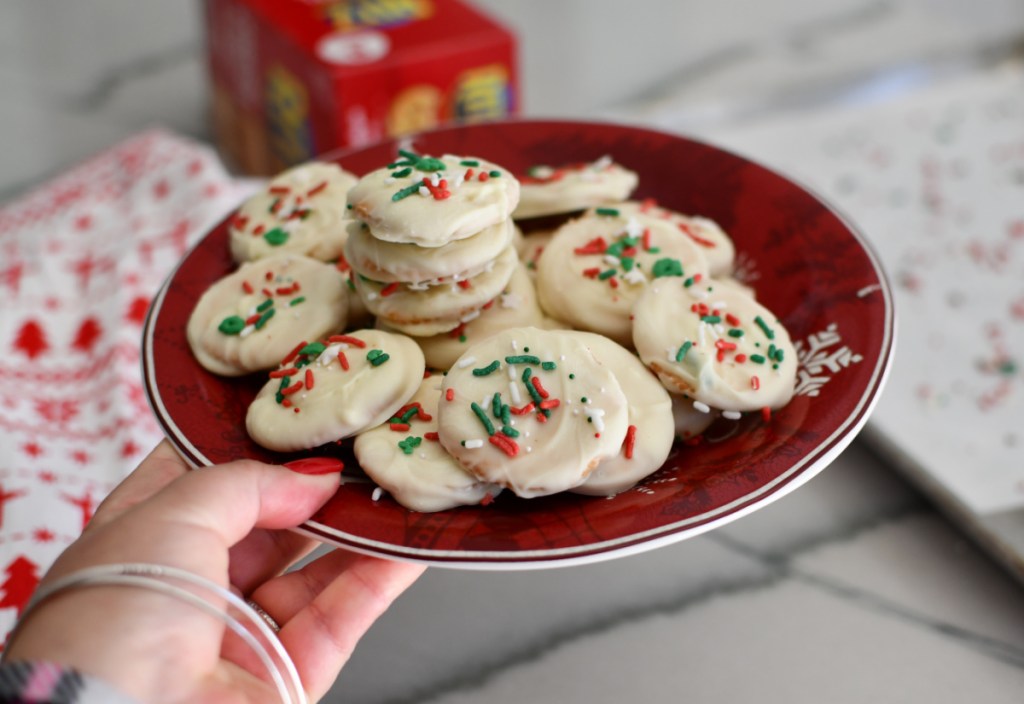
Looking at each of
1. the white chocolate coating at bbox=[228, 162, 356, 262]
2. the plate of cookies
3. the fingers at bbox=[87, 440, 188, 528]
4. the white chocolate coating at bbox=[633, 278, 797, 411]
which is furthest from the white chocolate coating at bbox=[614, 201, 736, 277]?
the fingers at bbox=[87, 440, 188, 528]

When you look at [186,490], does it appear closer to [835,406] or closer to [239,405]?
[239,405]

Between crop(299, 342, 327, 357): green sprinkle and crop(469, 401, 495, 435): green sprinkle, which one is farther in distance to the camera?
crop(299, 342, 327, 357): green sprinkle

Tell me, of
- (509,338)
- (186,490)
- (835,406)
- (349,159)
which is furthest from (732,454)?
(349,159)

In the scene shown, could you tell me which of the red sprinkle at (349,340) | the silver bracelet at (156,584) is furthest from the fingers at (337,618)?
the red sprinkle at (349,340)

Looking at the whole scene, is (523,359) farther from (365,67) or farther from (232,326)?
(365,67)

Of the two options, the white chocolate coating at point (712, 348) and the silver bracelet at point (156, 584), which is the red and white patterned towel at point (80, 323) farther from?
the white chocolate coating at point (712, 348)

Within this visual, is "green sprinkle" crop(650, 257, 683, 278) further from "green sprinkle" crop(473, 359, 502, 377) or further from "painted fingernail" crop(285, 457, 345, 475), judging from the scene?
"painted fingernail" crop(285, 457, 345, 475)

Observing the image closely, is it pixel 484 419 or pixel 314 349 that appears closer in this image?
pixel 484 419

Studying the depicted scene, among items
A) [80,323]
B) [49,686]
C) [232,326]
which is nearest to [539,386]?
[232,326]
